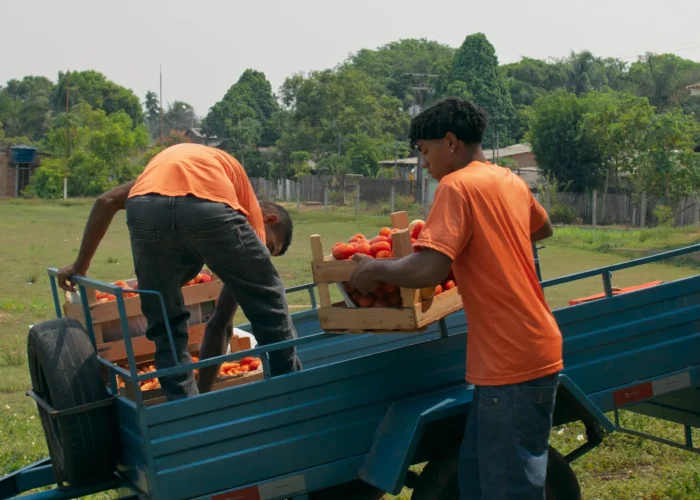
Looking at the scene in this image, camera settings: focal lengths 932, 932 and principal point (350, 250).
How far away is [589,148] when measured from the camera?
41125 mm

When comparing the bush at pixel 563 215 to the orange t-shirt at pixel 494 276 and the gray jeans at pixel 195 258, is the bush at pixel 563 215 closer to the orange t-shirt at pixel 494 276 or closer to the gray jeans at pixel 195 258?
the gray jeans at pixel 195 258

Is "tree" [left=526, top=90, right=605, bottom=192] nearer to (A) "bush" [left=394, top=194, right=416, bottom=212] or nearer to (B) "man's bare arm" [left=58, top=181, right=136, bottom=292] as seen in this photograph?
(A) "bush" [left=394, top=194, right=416, bottom=212]

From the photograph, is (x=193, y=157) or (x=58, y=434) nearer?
(x=58, y=434)

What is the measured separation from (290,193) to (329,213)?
53.6ft

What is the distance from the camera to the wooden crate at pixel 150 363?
4449mm

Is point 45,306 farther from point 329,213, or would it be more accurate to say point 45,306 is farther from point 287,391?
point 329,213

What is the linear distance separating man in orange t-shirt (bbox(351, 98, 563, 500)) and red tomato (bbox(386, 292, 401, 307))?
0.24 metres

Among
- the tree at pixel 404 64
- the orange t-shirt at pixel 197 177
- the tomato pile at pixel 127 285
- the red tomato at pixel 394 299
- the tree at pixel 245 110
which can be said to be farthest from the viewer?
the tree at pixel 404 64

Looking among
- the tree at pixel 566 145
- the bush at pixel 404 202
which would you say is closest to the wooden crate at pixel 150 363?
the tree at pixel 566 145

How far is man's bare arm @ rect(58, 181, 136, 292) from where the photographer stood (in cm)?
447

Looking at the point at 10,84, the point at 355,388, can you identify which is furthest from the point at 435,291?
the point at 10,84

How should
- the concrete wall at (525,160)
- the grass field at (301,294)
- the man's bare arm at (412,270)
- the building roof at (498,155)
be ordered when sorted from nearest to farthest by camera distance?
1. the man's bare arm at (412,270)
2. the grass field at (301,294)
3. the building roof at (498,155)
4. the concrete wall at (525,160)

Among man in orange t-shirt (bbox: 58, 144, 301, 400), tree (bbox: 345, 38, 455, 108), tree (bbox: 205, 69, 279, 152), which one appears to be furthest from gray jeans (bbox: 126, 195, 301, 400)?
tree (bbox: 345, 38, 455, 108)

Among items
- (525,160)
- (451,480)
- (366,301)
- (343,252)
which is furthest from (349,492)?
(525,160)
